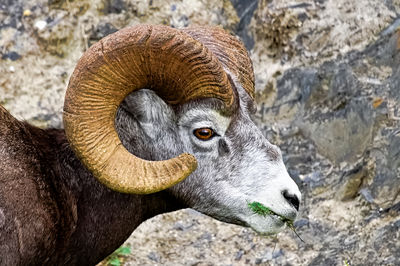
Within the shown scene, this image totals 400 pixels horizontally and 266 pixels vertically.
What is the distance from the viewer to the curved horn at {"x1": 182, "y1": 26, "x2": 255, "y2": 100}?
5.46 m

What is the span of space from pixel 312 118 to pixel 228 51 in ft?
10.3

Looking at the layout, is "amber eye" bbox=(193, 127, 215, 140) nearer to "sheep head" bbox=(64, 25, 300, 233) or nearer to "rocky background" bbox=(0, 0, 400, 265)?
"sheep head" bbox=(64, 25, 300, 233)

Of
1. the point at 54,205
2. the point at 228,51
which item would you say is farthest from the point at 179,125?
the point at 54,205

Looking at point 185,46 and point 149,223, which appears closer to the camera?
point 185,46

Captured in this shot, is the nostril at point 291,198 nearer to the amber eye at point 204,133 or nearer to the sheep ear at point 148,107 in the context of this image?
the amber eye at point 204,133

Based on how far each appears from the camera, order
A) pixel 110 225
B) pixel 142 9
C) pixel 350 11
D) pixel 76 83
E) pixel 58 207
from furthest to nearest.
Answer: pixel 142 9 → pixel 350 11 → pixel 110 225 → pixel 58 207 → pixel 76 83

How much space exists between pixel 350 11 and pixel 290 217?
13.5 ft

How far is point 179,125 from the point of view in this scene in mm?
5152

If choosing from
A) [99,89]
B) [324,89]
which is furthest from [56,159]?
[324,89]

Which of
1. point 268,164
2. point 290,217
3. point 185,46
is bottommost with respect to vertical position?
point 290,217

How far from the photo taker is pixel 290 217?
5.02 meters

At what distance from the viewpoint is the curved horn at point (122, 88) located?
456 cm

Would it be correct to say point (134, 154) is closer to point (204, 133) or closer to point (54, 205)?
point (204, 133)

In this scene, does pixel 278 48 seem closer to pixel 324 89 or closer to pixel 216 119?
pixel 324 89
